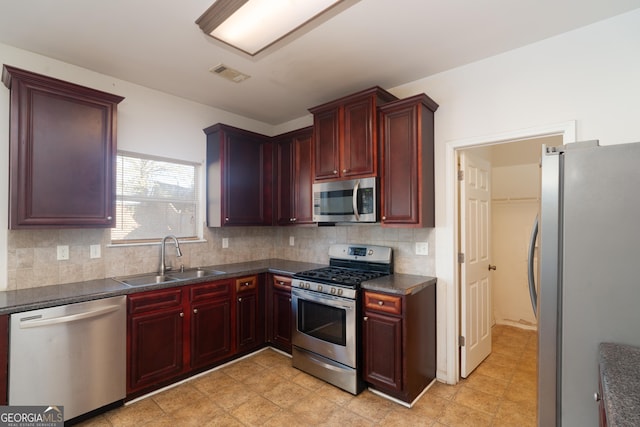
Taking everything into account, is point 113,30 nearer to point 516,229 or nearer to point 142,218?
point 142,218

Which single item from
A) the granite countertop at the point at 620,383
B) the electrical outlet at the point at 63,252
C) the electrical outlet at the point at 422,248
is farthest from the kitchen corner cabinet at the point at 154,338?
the granite countertop at the point at 620,383

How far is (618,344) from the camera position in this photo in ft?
4.10

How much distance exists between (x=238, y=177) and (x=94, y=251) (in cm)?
155

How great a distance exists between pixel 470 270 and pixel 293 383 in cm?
194

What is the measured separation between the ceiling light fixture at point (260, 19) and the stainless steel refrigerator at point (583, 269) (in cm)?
150

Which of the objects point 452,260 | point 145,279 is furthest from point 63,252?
point 452,260

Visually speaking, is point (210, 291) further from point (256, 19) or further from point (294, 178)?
point (256, 19)

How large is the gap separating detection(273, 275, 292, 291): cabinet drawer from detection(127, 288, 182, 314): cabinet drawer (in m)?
0.99

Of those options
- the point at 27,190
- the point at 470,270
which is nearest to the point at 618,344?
the point at 470,270

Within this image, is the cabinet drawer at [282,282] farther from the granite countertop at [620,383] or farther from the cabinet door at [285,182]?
Answer: the granite countertop at [620,383]

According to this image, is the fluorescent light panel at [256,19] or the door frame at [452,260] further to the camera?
the door frame at [452,260]

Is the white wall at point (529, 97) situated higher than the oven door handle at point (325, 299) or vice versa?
the white wall at point (529, 97)

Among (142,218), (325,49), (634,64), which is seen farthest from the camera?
(142,218)

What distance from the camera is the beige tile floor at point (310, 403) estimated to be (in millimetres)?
2203
